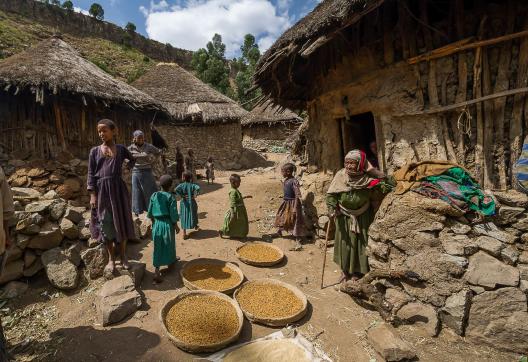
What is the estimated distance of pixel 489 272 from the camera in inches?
111

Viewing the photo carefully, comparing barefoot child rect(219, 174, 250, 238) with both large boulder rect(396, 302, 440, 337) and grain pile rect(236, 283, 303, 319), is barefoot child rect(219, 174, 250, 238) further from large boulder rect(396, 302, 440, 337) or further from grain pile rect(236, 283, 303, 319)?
large boulder rect(396, 302, 440, 337)

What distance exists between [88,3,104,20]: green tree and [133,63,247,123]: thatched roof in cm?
2015

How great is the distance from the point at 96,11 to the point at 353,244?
123ft

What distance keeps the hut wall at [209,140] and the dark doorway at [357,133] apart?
10077 millimetres

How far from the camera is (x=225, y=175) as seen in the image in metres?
14.5

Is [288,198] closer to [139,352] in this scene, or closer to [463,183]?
[463,183]

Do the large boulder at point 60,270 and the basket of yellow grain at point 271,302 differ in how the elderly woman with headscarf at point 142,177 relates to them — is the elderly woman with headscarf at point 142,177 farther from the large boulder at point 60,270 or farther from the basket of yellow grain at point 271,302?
the basket of yellow grain at point 271,302

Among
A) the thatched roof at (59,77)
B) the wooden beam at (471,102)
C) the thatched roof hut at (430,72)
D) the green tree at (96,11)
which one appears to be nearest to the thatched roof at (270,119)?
the thatched roof at (59,77)

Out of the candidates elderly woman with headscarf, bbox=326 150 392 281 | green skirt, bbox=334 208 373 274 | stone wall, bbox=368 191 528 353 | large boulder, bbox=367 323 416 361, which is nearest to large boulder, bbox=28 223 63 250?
elderly woman with headscarf, bbox=326 150 392 281

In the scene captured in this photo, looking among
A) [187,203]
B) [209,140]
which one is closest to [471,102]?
[187,203]

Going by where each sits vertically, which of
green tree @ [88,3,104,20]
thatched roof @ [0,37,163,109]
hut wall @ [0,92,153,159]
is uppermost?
green tree @ [88,3,104,20]

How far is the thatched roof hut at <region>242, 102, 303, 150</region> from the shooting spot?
19.5 meters

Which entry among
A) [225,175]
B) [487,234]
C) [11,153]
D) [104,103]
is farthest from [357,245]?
[225,175]

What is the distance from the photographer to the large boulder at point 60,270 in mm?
3670
